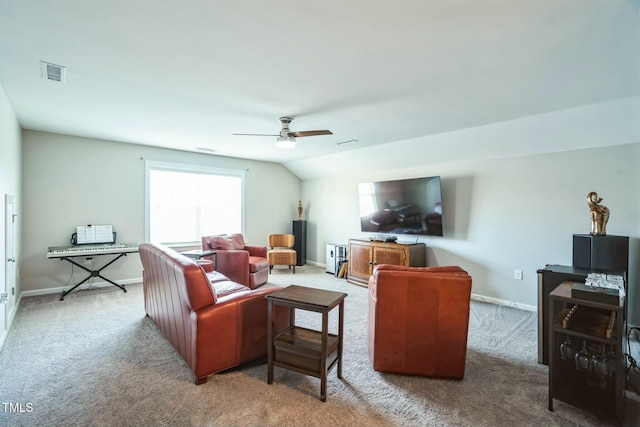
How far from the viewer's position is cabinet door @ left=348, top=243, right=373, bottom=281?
5.31 metres

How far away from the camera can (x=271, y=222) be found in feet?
23.0

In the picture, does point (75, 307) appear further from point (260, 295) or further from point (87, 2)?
point (87, 2)

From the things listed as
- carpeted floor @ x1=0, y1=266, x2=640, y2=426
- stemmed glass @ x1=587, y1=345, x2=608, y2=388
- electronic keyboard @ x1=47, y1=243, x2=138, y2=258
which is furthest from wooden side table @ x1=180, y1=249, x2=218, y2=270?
stemmed glass @ x1=587, y1=345, x2=608, y2=388

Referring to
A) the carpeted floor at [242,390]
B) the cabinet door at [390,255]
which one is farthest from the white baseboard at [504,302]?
the cabinet door at [390,255]

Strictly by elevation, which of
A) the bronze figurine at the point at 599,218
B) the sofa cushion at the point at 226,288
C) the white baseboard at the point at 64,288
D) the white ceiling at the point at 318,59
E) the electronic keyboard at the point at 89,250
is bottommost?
the white baseboard at the point at 64,288

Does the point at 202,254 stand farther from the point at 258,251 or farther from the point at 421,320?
the point at 421,320

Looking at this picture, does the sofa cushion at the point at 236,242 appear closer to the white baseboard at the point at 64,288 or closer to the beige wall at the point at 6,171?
the white baseboard at the point at 64,288

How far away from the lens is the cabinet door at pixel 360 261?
531 centimetres

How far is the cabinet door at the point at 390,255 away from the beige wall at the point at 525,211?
599mm

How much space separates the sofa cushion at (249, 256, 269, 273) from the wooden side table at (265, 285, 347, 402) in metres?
2.56

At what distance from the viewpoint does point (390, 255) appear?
16.3 feet

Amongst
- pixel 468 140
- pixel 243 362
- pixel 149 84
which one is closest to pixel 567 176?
pixel 468 140

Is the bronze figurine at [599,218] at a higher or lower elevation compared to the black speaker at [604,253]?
higher

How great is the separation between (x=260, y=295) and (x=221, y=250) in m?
2.75
